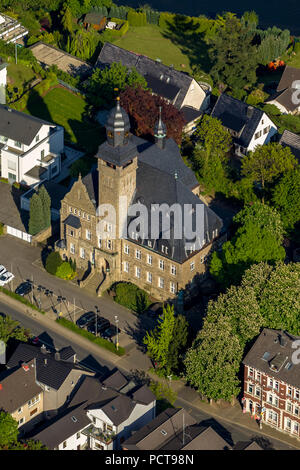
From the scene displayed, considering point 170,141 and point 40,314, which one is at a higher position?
point 170,141

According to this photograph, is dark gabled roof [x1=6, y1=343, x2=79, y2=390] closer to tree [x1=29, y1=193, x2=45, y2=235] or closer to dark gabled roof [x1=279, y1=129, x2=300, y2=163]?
tree [x1=29, y1=193, x2=45, y2=235]

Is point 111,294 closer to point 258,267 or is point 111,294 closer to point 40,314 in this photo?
point 40,314

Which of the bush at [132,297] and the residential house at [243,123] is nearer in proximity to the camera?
the bush at [132,297]

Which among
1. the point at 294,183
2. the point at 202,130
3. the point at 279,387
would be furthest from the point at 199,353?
the point at 202,130

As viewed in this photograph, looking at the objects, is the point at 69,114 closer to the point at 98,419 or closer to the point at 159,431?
the point at 98,419

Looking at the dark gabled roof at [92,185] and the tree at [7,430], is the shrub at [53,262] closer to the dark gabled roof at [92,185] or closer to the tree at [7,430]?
the dark gabled roof at [92,185]

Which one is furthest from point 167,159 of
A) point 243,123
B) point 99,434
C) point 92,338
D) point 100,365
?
point 99,434

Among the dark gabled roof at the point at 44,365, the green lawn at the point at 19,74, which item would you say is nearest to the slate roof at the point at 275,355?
the dark gabled roof at the point at 44,365
